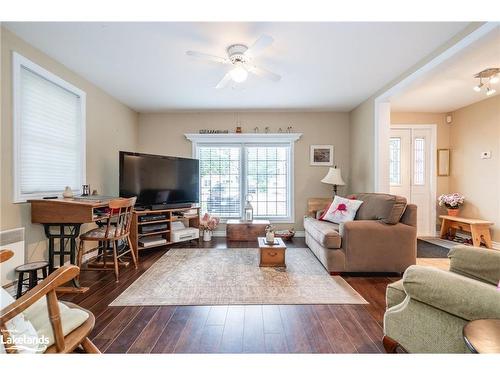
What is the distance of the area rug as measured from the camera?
2154 millimetres

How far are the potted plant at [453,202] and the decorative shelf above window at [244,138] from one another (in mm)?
2934

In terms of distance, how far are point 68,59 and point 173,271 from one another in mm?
2703

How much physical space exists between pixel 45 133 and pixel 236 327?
9.30ft

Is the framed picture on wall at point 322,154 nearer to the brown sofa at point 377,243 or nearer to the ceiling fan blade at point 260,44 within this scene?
the brown sofa at point 377,243

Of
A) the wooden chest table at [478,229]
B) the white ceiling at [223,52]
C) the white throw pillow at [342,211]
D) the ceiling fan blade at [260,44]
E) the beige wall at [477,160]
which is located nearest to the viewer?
the ceiling fan blade at [260,44]

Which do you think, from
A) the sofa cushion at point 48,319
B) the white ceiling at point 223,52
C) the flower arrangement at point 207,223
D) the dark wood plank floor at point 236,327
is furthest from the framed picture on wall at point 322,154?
the sofa cushion at point 48,319

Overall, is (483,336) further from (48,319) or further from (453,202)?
(453,202)

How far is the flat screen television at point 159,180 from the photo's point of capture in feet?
11.2

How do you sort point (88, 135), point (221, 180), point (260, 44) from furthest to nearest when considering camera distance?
point (221, 180)
point (88, 135)
point (260, 44)

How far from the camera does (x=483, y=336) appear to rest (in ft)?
2.86

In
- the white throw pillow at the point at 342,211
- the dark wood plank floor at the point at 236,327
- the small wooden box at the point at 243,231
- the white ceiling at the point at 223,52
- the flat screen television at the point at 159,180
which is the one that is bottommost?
the dark wood plank floor at the point at 236,327

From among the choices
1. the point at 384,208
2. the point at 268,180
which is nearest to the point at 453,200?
the point at 384,208

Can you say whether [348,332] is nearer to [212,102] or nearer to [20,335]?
[20,335]
